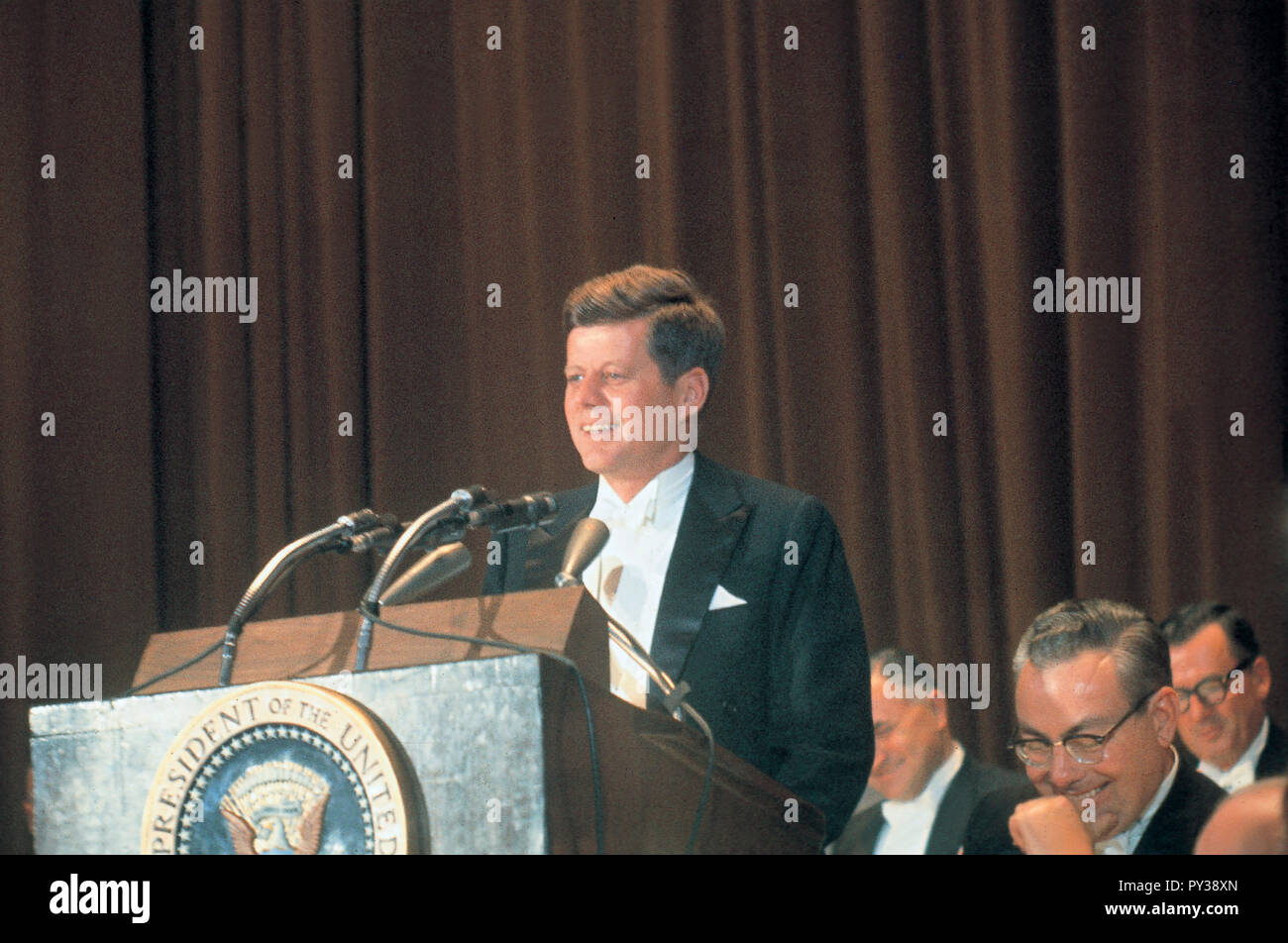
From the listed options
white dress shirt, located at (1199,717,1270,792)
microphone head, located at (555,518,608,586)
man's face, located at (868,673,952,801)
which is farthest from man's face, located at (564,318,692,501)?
white dress shirt, located at (1199,717,1270,792)

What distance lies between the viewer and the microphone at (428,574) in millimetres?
1695

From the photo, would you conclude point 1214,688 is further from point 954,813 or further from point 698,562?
point 698,562

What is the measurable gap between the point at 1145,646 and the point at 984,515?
1.01 metres

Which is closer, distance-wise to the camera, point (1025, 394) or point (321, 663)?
point (321, 663)

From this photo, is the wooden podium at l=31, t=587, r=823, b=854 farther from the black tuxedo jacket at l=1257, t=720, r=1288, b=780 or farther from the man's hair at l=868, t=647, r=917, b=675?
the black tuxedo jacket at l=1257, t=720, r=1288, b=780

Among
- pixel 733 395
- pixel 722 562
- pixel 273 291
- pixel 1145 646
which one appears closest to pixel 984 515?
pixel 733 395

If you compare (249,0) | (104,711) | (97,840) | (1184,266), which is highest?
(249,0)

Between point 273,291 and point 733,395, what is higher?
point 273,291

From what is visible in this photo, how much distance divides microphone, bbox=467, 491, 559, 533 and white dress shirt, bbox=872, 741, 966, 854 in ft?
6.33

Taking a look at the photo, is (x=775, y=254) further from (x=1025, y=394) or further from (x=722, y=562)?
(x=722, y=562)

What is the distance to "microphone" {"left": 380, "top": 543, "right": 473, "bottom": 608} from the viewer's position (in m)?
1.70

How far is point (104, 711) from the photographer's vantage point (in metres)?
1.59

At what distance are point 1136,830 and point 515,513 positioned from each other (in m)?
1.34

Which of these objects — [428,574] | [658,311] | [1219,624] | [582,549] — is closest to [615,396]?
[658,311]
